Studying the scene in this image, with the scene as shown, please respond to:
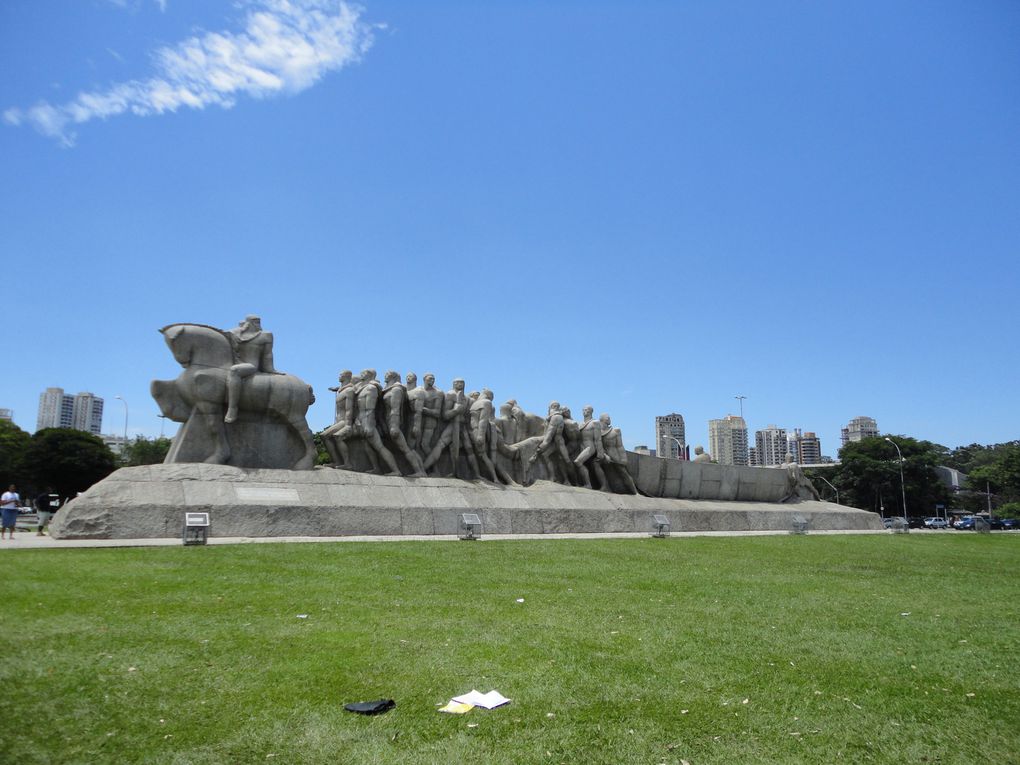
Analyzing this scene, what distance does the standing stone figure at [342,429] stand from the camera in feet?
52.8

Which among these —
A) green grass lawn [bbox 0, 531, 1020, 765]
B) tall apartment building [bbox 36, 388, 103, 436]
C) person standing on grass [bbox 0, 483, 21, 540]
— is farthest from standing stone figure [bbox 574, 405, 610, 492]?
tall apartment building [bbox 36, 388, 103, 436]

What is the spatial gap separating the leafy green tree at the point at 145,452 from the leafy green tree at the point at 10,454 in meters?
5.76

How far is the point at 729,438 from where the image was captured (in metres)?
95.4

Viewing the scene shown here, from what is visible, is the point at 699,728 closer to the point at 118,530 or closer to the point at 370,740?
the point at 370,740

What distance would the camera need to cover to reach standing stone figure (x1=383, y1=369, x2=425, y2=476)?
16453 mm

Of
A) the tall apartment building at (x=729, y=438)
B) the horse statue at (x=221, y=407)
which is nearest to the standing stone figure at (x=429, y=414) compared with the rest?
the horse statue at (x=221, y=407)

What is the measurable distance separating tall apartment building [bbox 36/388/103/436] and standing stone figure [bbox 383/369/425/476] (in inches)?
3965

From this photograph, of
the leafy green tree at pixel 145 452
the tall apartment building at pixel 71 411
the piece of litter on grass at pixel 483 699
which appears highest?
the tall apartment building at pixel 71 411

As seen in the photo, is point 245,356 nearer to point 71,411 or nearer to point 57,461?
point 57,461

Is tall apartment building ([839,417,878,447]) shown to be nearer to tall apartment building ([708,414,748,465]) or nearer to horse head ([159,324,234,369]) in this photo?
tall apartment building ([708,414,748,465])

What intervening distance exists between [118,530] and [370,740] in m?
10.3

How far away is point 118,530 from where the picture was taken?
38.9 feet

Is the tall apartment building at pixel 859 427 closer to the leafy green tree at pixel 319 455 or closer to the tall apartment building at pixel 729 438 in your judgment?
the tall apartment building at pixel 729 438

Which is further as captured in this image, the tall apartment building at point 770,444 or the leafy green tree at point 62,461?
the tall apartment building at point 770,444
